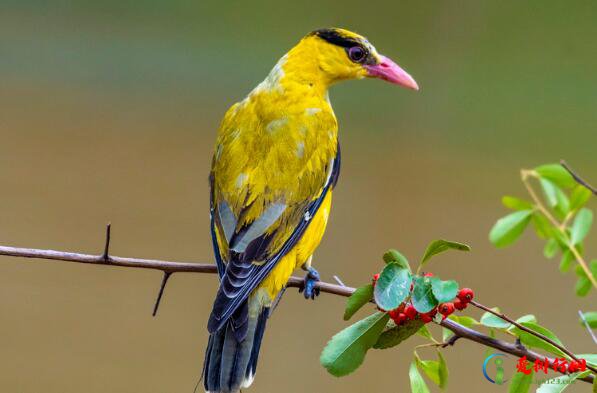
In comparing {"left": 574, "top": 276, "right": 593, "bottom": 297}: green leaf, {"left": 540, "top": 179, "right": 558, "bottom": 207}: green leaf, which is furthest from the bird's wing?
{"left": 574, "top": 276, "right": 593, "bottom": 297}: green leaf

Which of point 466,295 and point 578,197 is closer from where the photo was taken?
point 466,295

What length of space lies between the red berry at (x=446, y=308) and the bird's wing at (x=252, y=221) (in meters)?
0.46

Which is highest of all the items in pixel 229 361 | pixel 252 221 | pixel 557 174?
pixel 557 174

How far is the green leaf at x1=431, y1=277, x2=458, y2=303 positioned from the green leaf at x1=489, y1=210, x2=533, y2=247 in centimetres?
68

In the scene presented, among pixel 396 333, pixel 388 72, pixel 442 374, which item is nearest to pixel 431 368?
pixel 442 374

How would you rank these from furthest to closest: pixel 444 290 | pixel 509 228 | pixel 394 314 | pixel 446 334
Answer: pixel 509 228 → pixel 446 334 → pixel 394 314 → pixel 444 290

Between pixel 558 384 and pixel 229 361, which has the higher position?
pixel 558 384

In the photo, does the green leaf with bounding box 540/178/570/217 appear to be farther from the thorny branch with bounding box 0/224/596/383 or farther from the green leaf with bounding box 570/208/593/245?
the thorny branch with bounding box 0/224/596/383

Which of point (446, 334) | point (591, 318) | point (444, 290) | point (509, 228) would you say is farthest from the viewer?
point (509, 228)

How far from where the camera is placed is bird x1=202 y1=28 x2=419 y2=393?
5.68ft

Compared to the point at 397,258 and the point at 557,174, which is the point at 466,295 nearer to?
the point at 397,258

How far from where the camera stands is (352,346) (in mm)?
1389

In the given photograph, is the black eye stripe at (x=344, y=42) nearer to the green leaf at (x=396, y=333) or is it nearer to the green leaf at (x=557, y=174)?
the green leaf at (x=557, y=174)

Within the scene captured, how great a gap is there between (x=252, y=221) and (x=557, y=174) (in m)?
0.73
